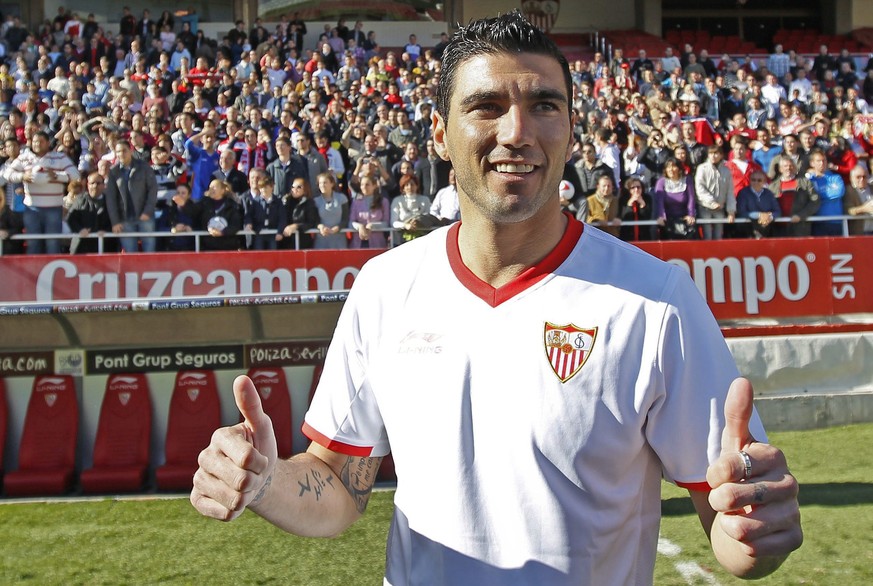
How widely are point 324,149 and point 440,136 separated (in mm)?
10389

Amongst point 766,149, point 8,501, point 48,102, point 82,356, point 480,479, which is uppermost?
point 48,102

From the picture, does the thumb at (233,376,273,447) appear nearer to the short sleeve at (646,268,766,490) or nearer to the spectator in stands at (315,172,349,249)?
the short sleeve at (646,268,766,490)

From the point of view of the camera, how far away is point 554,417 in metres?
1.91

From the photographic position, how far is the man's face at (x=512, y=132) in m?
2.01

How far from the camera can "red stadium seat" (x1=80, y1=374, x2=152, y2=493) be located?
7.06m

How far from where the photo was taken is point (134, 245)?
10.0 meters

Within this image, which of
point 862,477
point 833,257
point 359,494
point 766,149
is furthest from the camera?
point 766,149

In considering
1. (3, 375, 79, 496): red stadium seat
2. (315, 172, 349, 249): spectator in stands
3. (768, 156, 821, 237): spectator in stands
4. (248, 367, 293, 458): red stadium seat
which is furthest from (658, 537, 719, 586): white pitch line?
(768, 156, 821, 237): spectator in stands

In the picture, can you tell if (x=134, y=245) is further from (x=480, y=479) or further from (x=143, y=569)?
(x=480, y=479)

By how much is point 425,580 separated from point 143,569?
3.90 meters

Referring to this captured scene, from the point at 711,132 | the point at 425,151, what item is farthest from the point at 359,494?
the point at 711,132

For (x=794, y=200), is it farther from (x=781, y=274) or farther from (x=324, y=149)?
(x=324, y=149)

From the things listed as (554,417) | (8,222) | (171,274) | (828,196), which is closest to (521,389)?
(554,417)

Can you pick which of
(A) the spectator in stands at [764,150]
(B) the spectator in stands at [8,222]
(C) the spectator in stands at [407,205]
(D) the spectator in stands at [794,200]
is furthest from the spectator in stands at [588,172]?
(B) the spectator in stands at [8,222]
